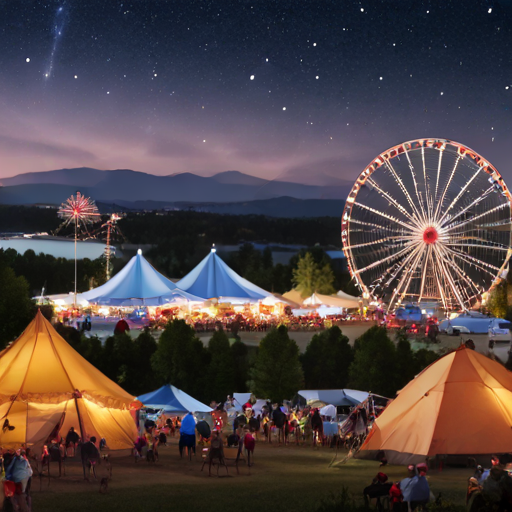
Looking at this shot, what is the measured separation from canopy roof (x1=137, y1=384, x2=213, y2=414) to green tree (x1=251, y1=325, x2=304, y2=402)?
6.21 m

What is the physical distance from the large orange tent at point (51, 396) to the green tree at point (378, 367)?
12207 mm

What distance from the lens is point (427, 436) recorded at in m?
12.7

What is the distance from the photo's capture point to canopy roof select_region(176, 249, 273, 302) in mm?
40312

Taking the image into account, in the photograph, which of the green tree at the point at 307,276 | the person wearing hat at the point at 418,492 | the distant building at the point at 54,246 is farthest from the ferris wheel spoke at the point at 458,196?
the distant building at the point at 54,246

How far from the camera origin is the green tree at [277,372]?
25595 mm

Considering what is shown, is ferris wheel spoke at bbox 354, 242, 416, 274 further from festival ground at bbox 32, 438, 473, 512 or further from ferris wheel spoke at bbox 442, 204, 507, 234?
festival ground at bbox 32, 438, 473, 512

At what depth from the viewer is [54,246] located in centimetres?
10519

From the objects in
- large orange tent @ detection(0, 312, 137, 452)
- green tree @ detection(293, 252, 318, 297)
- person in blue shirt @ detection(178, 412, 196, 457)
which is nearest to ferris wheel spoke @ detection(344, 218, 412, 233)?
large orange tent @ detection(0, 312, 137, 452)

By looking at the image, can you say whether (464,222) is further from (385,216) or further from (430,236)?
(385,216)

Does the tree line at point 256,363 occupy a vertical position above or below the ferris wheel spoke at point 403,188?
below

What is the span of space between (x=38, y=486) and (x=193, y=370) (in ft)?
56.7

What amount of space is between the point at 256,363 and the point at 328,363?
3.43 meters

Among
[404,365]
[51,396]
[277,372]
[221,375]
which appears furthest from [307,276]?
[51,396]

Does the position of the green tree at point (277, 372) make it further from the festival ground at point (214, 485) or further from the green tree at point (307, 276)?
the green tree at point (307, 276)
